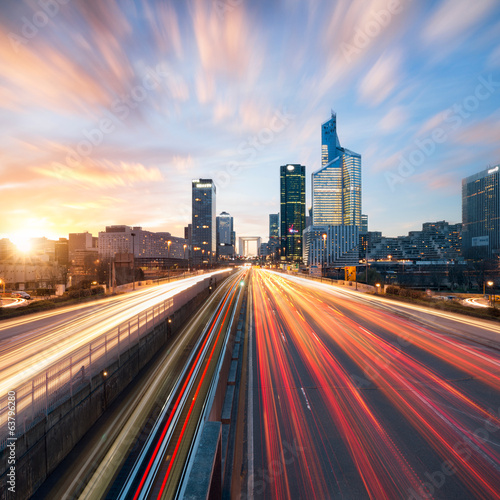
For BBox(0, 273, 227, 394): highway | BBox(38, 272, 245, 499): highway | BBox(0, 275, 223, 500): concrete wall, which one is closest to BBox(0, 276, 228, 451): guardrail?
BBox(0, 275, 223, 500): concrete wall

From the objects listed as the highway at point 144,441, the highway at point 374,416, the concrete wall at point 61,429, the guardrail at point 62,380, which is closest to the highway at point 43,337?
the guardrail at point 62,380

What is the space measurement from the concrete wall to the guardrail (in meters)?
0.18

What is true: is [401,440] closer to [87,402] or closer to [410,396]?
[410,396]

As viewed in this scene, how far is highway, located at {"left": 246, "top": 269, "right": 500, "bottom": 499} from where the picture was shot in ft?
20.5

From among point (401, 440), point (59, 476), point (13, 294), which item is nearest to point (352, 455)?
point (401, 440)

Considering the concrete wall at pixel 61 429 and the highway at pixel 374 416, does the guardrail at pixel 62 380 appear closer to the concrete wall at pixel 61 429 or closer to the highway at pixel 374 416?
the concrete wall at pixel 61 429

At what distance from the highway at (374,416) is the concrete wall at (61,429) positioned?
16.0 feet

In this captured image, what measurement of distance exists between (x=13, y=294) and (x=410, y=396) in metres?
62.0

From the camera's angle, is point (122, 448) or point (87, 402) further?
point (87, 402)

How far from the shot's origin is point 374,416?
8672 millimetres

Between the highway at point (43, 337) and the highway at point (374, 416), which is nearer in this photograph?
the highway at point (374, 416)

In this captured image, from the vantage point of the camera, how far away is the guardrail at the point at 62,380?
6025 millimetres

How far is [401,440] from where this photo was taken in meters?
7.58

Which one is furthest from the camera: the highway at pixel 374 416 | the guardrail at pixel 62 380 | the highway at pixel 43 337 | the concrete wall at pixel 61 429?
the highway at pixel 43 337
